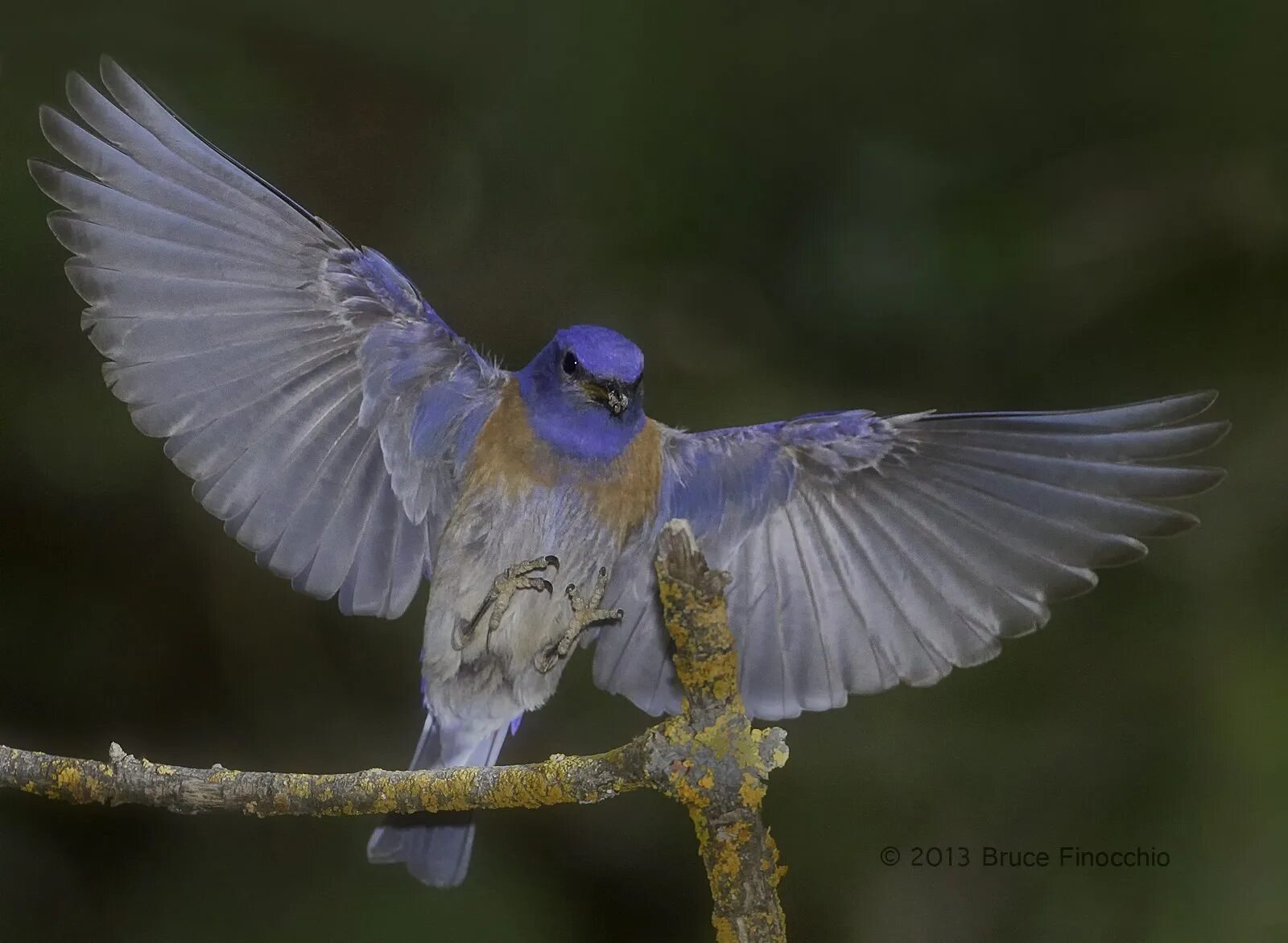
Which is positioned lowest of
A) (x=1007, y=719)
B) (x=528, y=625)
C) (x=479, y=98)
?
(x=528, y=625)

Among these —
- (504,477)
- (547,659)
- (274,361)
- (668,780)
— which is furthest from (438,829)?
(668,780)

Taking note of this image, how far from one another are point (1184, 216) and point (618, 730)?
8.70 feet

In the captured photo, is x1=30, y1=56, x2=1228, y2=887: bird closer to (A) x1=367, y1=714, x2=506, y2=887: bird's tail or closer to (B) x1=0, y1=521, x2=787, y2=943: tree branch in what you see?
(A) x1=367, y1=714, x2=506, y2=887: bird's tail

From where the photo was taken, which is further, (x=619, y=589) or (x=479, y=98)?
(x=479, y=98)

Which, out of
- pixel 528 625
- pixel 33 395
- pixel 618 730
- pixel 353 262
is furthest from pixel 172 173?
pixel 618 730

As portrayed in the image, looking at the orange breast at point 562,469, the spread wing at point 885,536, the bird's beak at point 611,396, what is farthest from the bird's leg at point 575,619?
the bird's beak at point 611,396

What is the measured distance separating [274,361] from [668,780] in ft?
5.42

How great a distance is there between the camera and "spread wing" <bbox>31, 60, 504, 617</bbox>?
10.1 ft

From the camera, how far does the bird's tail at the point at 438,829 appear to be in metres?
3.45

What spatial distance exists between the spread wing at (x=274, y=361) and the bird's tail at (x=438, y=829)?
38 centimetres

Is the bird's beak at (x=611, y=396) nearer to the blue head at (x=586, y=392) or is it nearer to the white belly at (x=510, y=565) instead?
the blue head at (x=586, y=392)

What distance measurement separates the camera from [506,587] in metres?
3.06

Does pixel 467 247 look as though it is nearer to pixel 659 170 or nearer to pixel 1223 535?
pixel 659 170

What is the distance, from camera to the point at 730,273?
4.78 meters
